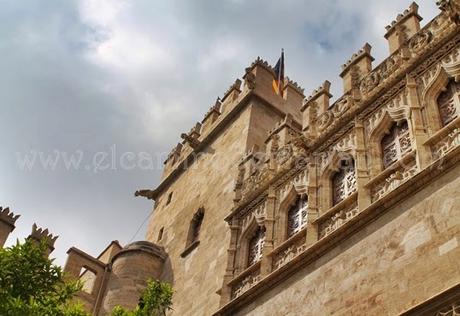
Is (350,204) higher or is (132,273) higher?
(132,273)

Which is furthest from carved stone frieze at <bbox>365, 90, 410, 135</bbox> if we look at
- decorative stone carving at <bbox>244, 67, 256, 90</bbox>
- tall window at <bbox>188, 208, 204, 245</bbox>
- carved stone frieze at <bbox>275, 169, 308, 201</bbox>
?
decorative stone carving at <bbox>244, 67, 256, 90</bbox>

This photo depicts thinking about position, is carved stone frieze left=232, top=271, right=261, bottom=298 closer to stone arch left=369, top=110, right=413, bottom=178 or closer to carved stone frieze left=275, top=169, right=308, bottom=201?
carved stone frieze left=275, top=169, right=308, bottom=201

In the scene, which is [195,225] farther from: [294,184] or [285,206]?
[294,184]

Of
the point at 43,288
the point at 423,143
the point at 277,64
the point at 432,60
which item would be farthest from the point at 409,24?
the point at 277,64

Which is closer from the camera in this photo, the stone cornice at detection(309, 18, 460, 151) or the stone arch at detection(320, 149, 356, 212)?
the stone cornice at detection(309, 18, 460, 151)

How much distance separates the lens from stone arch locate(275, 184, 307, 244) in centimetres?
1148

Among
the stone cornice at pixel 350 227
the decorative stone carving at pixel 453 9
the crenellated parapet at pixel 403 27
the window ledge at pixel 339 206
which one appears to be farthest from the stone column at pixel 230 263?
the decorative stone carving at pixel 453 9

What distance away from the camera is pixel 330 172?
36.5 ft

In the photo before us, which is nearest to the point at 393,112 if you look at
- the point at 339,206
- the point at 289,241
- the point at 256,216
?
the point at 339,206

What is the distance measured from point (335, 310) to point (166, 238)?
28.5 ft

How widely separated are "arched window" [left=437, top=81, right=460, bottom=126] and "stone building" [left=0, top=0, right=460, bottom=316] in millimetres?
22

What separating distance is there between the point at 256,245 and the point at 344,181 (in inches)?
92.6

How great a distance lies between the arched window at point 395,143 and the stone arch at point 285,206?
1.87 m

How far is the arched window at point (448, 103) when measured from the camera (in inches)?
362
